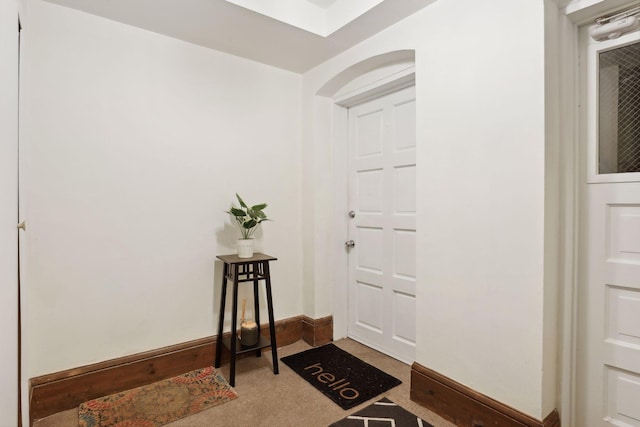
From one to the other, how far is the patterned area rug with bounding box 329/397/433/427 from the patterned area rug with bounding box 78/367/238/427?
0.74 metres

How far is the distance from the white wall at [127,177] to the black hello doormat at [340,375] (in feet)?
2.58

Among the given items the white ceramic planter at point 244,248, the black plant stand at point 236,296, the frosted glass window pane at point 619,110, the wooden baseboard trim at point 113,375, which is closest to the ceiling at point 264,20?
the frosted glass window pane at point 619,110

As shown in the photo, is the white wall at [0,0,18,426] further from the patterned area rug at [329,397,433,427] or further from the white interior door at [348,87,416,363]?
the white interior door at [348,87,416,363]

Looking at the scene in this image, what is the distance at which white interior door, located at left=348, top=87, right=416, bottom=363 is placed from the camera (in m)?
2.42

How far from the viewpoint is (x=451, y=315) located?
185 centimetres

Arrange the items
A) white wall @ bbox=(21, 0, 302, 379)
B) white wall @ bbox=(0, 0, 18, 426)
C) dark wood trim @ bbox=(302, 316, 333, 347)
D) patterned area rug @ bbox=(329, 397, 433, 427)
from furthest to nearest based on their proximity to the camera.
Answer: dark wood trim @ bbox=(302, 316, 333, 347), white wall @ bbox=(21, 0, 302, 379), patterned area rug @ bbox=(329, 397, 433, 427), white wall @ bbox=(0, 0, 18, 426)

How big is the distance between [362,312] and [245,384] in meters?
1.10

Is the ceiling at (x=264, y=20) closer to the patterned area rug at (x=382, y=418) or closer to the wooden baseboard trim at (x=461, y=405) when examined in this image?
the wooden baseboard trim at (x=461, y=405)

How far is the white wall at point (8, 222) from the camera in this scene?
1.00m

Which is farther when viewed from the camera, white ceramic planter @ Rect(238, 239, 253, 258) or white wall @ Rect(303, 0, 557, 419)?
white ceramic planter @ Rect(238, 239, 253, 258)

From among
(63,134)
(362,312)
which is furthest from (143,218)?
(362,312)

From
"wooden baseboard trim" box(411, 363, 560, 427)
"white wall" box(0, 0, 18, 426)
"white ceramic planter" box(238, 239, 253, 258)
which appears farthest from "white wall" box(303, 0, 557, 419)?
"white wall" box(0, 0, 18, 426)

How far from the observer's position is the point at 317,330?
2773mm

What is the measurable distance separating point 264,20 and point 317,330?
2.31 m
